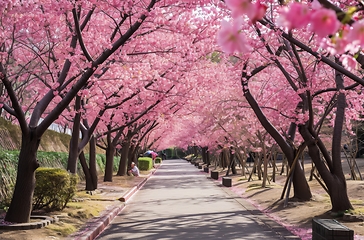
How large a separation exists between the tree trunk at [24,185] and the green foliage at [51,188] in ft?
5.00

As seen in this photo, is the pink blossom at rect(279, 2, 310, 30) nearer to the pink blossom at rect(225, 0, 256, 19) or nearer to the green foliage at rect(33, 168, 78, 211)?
the pink blossom at rect(225, 0, 256, 19)

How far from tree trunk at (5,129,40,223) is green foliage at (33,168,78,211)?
1.52 m

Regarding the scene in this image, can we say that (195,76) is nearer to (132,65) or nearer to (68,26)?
(132,65)

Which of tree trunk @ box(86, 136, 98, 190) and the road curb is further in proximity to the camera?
tree trunk @ box(86, 136, 98, 190)

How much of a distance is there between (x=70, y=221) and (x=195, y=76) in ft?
39.0

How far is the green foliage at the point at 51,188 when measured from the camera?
1251 centimetres

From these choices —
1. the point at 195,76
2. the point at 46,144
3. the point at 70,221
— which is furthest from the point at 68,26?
the point at 46,144

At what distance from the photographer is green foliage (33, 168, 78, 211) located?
12.5 metres

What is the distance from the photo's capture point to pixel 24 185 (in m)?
10.8

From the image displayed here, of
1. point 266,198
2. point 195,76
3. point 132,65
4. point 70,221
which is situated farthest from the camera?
point 195,76

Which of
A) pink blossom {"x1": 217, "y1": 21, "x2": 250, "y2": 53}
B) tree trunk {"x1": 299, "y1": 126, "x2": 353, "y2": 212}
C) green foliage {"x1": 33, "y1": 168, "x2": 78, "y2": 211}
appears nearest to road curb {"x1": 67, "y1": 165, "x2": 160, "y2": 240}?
green foliage {"x1": 33, "y1": 168, "x2": 78, "y2": 211}

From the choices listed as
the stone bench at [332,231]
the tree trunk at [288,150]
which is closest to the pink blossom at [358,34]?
the stone bench at [332,231]

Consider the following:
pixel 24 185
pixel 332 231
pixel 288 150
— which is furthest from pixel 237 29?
pixel 288 150

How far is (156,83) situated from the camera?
20.2 m
